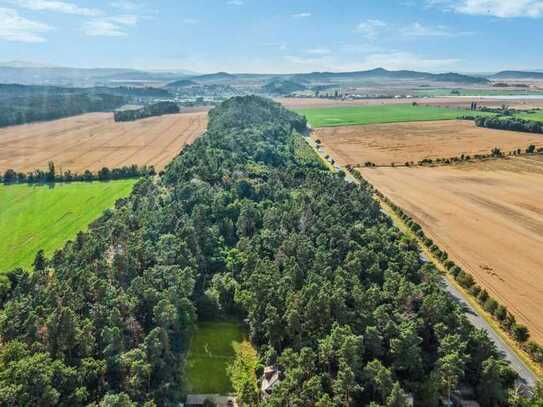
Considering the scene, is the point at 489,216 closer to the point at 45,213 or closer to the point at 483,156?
the point at 483,156

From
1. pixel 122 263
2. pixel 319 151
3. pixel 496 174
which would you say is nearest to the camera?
pixel 122 263

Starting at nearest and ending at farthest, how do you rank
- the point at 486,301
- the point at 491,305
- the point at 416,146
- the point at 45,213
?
the point at 491,305 → the point at 486,301 → the point at 45,213 → the point at 416,146

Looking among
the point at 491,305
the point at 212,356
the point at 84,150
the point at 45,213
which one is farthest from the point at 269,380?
the point at 84,150

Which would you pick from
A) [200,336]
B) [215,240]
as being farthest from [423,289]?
[215,240]

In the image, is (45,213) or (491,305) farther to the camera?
(45,213)

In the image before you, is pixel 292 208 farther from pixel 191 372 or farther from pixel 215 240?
pixel 191 372

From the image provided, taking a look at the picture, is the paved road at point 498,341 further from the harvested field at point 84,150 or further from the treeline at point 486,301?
the harvested field at point 84,150
